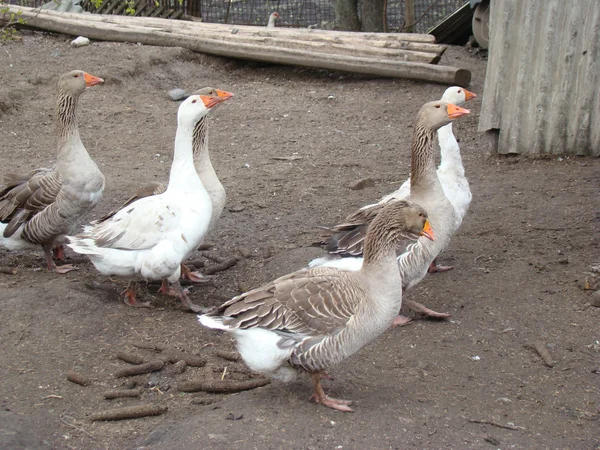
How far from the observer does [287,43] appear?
13.1 meters

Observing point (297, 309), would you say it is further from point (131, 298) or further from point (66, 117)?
point (66, 117)

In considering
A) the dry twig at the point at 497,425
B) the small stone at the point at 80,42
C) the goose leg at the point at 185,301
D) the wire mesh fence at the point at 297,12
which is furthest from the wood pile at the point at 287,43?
Answer: the dry twig at the point at 497,425

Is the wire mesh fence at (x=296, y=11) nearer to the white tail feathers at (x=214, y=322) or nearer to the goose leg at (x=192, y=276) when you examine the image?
the goose leg at (x=192, y=276)

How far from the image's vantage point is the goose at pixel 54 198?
6.67 meters

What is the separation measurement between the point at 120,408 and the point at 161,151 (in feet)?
20.2

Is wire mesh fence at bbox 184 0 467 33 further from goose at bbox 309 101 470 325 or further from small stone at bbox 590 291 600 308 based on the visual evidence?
small stone at bbox 590 291 600 308

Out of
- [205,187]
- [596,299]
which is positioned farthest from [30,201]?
[596,299]

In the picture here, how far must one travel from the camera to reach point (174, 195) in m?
6.01

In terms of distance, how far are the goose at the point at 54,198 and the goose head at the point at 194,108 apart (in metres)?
1.15

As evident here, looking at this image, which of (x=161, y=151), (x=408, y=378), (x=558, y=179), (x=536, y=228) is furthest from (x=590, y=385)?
(x=161, y=151)

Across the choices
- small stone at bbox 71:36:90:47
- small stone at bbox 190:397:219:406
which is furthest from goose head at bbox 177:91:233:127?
small stone at bbox 71:36:90:47

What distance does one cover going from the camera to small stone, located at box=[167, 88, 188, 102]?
12.2 metres

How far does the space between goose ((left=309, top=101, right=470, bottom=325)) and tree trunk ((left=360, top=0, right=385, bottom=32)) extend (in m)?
10.6

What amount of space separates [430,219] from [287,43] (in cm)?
818
